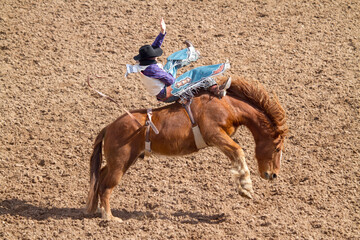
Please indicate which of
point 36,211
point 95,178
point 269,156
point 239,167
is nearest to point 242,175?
point 239,167

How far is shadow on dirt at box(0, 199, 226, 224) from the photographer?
607 centimetres

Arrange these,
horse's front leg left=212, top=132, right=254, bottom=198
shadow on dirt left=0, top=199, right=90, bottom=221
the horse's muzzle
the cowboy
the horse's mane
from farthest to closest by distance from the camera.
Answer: shadow on dirt left=0, top=199, right=90, bottom=221 → the horse's muzzle → the horse's mane → the cowboy → horse's front leg left=212, top=132, right=254, bottom=198

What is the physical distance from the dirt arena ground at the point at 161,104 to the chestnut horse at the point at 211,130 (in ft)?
→ 2.07

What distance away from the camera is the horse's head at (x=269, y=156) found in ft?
19.0

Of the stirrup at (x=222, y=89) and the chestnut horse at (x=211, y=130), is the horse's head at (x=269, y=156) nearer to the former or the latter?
the chestnut horse at (x=211, y=130)

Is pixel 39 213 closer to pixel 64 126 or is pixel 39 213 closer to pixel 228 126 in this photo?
pixel 64 126

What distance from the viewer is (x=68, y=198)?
652cm

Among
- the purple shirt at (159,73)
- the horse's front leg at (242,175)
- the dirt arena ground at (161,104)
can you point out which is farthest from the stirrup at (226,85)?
the dirt arena ground at (161,104)

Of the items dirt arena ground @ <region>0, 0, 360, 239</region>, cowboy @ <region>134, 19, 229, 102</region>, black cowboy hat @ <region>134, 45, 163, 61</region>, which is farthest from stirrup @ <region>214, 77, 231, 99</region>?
dirt arena ground @ <region>0, 0, 360, 239</region>

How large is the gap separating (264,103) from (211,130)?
28.3 inches

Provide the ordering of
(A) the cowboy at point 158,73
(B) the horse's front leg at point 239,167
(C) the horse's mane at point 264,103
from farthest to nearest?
(C) the horse's mane at point 264,103 → (A) the cowboy at point 158,73 → (B) the horse's front leg at point 239,167

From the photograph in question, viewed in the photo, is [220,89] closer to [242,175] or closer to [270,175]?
[242,175]

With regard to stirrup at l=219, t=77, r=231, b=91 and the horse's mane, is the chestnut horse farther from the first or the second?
stirrup at l=219, t=77, r=231, b=91

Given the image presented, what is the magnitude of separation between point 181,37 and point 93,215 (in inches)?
178
